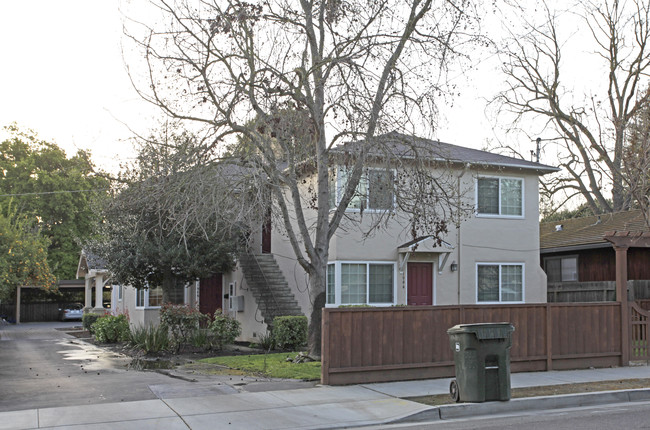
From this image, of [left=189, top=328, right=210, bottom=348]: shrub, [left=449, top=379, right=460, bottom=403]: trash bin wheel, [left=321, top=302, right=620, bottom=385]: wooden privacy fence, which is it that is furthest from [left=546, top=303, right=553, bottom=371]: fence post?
[left=189, top=328, right=210, bottom=348]: shrub

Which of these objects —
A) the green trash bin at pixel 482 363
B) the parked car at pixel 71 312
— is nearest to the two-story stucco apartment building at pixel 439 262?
the green trash bin at pixel 482 363

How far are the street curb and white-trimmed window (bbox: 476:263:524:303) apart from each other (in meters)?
9.62

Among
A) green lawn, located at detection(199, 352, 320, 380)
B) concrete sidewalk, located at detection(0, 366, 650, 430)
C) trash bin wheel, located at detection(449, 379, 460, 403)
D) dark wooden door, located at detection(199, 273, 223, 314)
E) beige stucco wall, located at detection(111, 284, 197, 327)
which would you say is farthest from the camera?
dark wooden door, located at detection(199, 273, 223, 314)

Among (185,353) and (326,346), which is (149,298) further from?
(326,346)

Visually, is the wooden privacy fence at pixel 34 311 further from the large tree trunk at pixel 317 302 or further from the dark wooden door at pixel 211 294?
the large tree trunk at pixel 317 302

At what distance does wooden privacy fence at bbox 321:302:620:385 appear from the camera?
11922mm

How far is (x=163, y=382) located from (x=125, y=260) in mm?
8659

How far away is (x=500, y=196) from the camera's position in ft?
70.0

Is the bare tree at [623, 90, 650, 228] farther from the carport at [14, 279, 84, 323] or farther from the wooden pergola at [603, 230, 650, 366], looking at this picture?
the carport at [14, 279, 84, 323]

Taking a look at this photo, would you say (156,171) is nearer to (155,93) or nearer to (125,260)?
(155,93)

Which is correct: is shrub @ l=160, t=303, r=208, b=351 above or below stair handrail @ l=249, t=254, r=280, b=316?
below

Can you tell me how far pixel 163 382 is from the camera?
1234 centimetres

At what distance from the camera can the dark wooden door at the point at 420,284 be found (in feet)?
66.3

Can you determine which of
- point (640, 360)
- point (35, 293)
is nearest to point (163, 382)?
point (640, 360)
